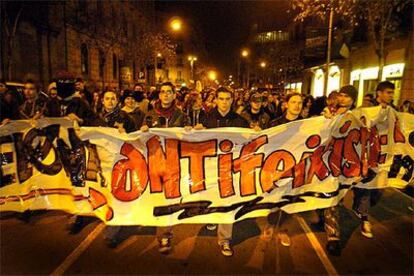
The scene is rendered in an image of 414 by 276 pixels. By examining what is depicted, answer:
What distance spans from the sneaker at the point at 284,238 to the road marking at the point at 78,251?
239cm

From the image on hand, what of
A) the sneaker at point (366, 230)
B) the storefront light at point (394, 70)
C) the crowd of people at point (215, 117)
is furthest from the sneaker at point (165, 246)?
the storefront light at point (394, 70)

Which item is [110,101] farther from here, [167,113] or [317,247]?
[317,247]

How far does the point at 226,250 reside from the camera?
168 inches

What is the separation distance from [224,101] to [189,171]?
3.25 ft

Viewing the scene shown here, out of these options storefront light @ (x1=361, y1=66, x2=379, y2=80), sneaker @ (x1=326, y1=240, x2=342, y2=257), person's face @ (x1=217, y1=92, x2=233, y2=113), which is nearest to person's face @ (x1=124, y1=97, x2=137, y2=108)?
person's face @ (x1=217, y1=92, x2=233, y2=113)

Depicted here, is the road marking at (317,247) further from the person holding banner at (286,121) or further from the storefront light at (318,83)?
the storefront light at (318,83)

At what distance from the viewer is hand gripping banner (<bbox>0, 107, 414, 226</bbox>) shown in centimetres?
439

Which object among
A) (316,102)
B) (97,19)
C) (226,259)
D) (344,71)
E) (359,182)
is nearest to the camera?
(226,259)

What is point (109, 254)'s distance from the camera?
14.0 ft

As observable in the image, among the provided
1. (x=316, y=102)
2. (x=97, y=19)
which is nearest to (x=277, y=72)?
(x=97, y=19)

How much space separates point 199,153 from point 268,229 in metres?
1.35

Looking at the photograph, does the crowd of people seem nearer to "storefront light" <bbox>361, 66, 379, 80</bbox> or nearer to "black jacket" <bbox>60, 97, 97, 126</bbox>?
"black jacket" <bbox>60, 97, 97, 126</bbox>

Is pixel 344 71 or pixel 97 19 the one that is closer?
pixel 344 71

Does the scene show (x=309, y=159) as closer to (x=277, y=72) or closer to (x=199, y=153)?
(x=199, y=153)
